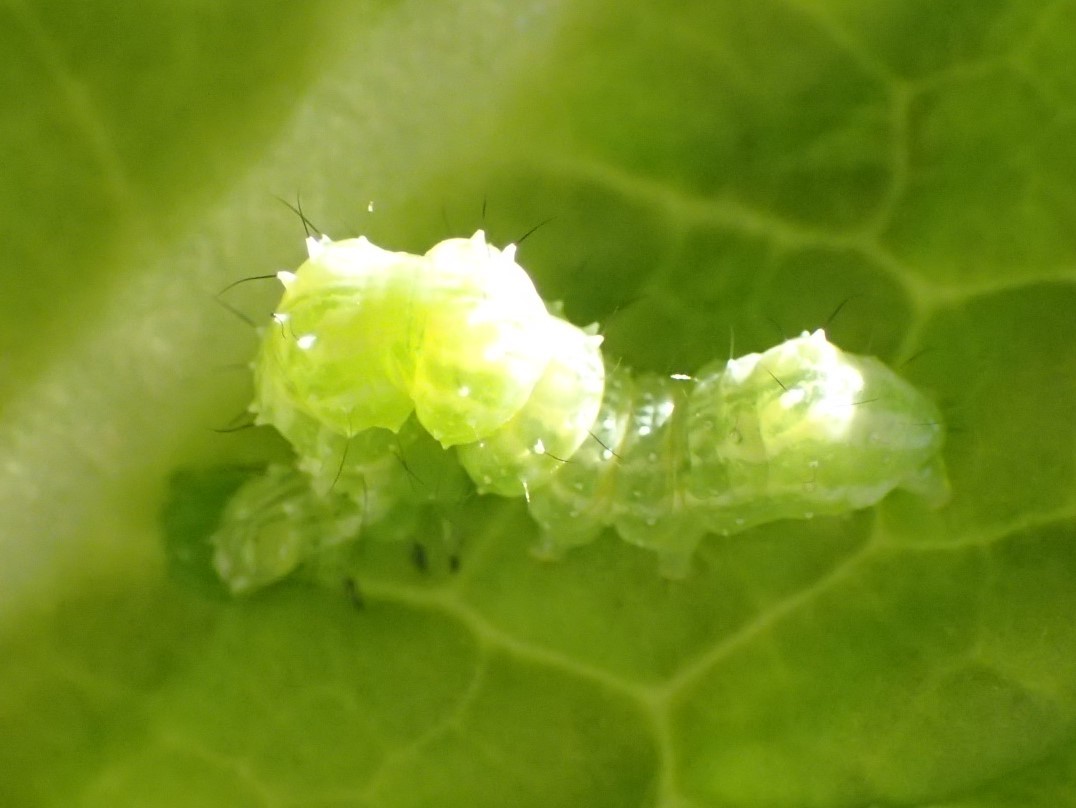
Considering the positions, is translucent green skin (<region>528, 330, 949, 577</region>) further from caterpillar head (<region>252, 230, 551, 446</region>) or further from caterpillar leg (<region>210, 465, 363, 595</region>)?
caterpillar leg (<region>210, 465, 363, 595</region>)

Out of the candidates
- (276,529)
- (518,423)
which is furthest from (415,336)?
(276,529)

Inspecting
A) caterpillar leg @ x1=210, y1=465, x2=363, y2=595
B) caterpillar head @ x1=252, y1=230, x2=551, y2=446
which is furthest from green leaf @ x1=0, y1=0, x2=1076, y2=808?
caterpillar head @ x1=252, y1=230, x2=551, y2=446

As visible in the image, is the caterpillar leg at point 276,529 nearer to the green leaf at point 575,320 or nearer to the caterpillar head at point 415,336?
the green leaf at point 575,320

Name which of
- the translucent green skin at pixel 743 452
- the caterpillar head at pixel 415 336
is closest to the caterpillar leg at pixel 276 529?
the caterpillar head at pixel 415 336

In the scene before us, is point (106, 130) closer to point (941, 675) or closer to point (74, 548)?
point (74, 548)

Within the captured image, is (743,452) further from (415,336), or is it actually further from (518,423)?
(415,336)

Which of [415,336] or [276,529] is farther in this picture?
[276,529]
